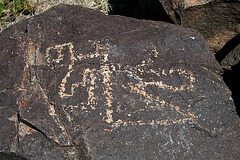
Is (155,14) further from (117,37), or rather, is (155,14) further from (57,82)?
(57,82)

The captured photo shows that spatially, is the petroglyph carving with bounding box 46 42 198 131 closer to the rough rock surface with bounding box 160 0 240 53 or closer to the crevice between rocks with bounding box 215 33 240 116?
the crevice between rocks with bounding box 215 33 240 116

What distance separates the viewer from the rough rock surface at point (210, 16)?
2350 millimetres

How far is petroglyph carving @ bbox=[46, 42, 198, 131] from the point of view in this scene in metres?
1.68

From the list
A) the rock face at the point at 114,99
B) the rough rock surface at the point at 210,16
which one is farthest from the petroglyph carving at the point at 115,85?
the rough rock surface at the point at 210,16

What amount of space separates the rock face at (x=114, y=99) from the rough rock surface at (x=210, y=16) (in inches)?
23.1

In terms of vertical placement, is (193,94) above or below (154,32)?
below

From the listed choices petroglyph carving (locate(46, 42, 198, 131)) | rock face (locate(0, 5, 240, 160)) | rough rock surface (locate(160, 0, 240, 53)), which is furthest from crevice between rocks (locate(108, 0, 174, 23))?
petroglyph carving (locate(46, 42, 198, 131))

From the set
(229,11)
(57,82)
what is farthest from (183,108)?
(229,11)

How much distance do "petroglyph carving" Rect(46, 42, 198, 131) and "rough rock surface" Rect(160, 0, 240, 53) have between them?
801mm

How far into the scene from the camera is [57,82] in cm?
176

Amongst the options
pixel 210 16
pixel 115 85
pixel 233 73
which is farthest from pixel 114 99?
pixel 210 16

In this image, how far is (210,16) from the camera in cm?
245

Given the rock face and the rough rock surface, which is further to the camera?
the rough rock surface

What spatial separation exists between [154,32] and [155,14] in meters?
0.89
